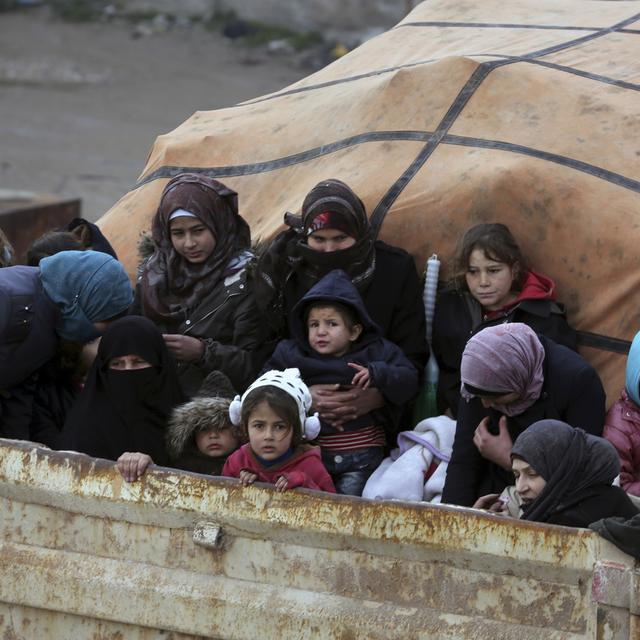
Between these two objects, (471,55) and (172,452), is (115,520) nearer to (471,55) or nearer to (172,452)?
(172,452)

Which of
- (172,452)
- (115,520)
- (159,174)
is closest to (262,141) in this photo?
(159,174)

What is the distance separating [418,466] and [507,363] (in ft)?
1.60

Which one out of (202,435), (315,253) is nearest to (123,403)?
(202,435)

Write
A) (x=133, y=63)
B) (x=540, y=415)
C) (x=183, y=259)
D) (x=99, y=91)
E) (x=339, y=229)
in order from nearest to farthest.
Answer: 1. (x=540, y=415)
2. (x=339, y=229)
3. (x=183, y=259)
4. (x=99, y=91)
5. (x=133, y=63)

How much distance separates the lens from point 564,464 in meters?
3.12

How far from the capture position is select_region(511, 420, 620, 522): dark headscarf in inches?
123

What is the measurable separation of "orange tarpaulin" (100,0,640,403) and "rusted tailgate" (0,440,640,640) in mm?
1087

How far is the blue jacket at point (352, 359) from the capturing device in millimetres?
3818

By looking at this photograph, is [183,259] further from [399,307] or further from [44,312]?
[399,307]

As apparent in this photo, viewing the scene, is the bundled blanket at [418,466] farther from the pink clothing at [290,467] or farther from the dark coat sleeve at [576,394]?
the dark coat sleeve at [576,394]

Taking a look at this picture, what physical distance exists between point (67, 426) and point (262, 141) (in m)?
1.63

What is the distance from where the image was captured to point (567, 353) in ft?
11.9

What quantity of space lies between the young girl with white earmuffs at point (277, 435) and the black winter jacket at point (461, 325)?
2.02ft

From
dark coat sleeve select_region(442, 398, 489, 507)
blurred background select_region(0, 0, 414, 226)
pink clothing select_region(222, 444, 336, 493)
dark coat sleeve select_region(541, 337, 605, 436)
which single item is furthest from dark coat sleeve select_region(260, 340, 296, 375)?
blurred background select_region(0, 0, 414, 226)
